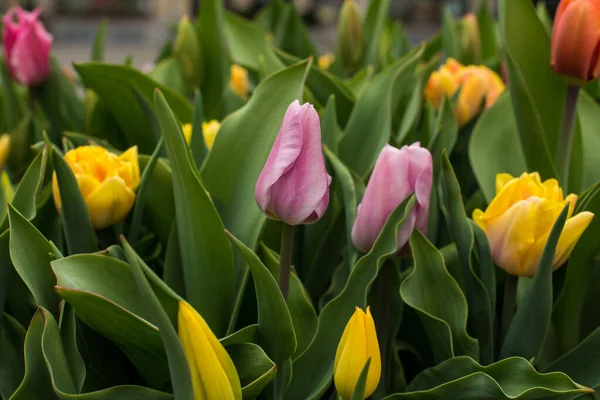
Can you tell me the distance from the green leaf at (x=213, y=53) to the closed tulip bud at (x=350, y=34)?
181 millimetres

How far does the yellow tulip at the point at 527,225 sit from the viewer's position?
434 mm

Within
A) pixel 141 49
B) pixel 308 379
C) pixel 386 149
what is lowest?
pixel 141 49

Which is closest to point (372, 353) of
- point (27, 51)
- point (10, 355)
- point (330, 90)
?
point (10, 355)

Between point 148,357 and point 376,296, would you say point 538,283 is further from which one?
point 148,357


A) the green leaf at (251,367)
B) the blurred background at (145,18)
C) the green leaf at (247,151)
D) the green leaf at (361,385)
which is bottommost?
the blurred background at (145,18)

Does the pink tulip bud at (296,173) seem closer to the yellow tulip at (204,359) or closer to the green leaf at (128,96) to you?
the yellow tulip at (204,359)

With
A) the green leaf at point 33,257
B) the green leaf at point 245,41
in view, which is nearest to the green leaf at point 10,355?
the green leaf at point 33,257

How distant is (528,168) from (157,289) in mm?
331

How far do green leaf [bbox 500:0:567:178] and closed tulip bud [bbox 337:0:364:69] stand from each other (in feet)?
1.46

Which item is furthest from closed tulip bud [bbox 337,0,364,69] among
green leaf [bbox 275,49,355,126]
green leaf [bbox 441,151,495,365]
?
green leaf [bbox 441,151,495,365]

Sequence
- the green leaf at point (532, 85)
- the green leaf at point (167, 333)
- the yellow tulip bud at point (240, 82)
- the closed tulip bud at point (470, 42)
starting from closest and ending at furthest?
1. the green leaf at point (167, 333)
2. the green leaf at point (532, 85)
3. the yellow tulip bud at point (240, 82)
4. the closed tulip bud at point (470, 42)

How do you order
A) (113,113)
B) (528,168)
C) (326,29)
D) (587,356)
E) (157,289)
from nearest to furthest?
1. (157,289)
2. (587,356)
3. (528,168)
4. (113,113)
5. (326,29)

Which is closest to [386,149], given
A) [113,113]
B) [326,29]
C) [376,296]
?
[376,296]

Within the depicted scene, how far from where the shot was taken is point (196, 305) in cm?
45
